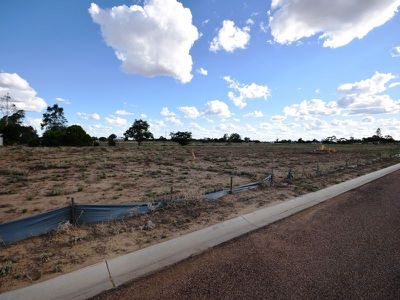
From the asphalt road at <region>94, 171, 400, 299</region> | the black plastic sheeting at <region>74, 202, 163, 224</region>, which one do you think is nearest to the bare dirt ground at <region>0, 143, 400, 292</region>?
the black plastic sheeting at <region>74, 202, 163, 224</region>

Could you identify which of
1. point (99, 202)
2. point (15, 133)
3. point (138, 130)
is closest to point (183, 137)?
point (138, 130)

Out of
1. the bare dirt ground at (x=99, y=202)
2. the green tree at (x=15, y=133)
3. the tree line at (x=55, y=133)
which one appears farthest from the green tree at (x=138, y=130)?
the bare dirt ground at (x=99, y=202)

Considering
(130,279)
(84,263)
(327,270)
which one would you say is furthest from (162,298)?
(327,270)

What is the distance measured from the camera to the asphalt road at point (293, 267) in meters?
4.38

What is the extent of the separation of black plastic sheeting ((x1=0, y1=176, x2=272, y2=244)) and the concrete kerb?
212 centimetres

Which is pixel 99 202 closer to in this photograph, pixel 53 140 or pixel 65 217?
pixel 65 217

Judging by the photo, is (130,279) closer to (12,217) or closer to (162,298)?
(162,298)

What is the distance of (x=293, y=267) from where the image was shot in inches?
205

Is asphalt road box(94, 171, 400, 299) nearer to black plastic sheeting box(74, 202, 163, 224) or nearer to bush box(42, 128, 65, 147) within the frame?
black plastic sheeting box(74, 202, 163, 224)

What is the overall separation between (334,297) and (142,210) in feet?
18.6

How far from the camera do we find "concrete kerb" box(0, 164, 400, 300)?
4328 mm

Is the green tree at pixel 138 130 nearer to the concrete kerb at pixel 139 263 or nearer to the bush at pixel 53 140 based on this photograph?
the bush at pixel 53 140

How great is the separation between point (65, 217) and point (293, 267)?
228 inches

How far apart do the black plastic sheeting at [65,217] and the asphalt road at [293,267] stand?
3.10m
